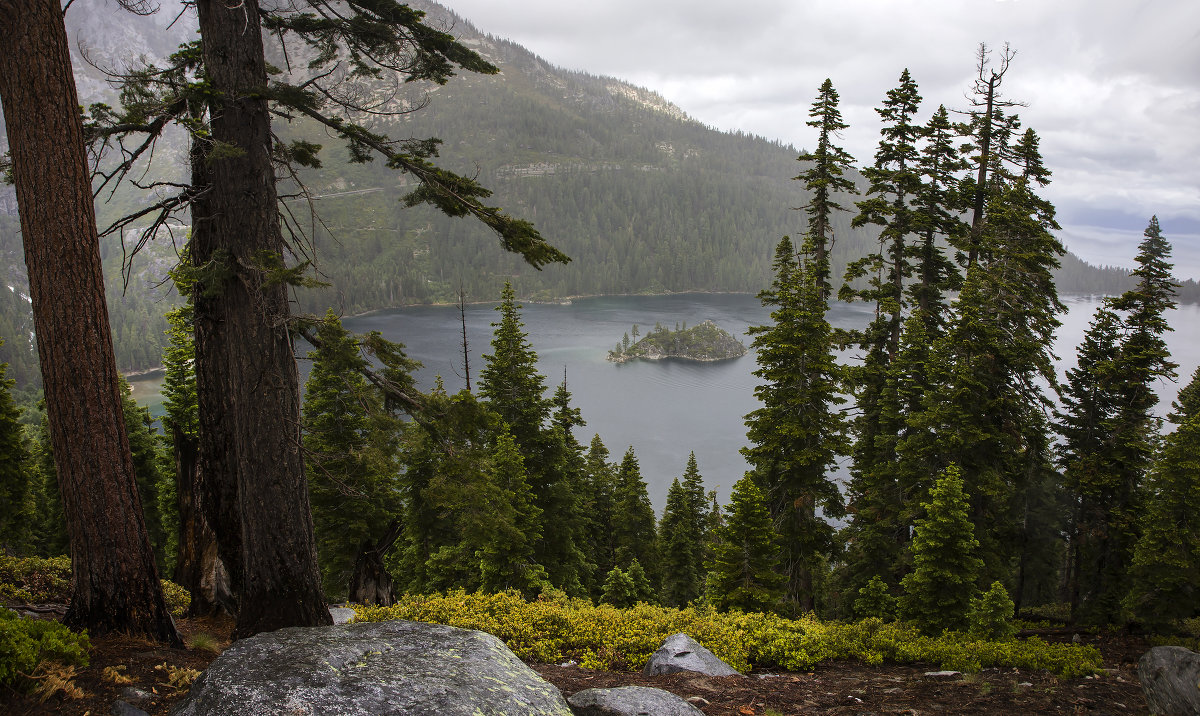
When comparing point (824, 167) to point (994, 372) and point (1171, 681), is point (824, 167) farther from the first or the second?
point (1171, 681)

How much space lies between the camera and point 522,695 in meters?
4.76

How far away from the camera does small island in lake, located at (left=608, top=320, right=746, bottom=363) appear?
423ft

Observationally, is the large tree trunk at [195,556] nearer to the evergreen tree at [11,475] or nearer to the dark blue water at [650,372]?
the evergreen tree at [11,475]

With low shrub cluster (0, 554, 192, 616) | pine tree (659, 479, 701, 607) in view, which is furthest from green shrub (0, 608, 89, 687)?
pine tree (659, 479, 701, 607)

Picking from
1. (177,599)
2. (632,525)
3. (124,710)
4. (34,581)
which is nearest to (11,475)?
(34,581)

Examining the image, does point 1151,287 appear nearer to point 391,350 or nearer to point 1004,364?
point 1004,364

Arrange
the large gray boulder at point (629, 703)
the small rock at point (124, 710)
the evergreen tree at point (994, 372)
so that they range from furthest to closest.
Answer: the evergreen tree at point (994, 372) → the large gray boulder at point (629, 703) → the small rock at point (124, 710)

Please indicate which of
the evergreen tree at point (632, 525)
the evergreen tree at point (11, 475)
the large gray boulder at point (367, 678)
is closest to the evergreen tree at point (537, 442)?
the evergreen tree at point (632, 525)

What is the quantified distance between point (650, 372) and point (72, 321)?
4458 inches

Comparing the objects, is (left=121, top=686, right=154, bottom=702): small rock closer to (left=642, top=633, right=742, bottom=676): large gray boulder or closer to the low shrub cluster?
the low shrub cluster

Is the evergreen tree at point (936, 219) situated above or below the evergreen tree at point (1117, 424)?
above

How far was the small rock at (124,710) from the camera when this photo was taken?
460 cm

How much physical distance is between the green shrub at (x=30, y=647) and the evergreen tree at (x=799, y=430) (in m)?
14.9

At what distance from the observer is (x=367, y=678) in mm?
4480
